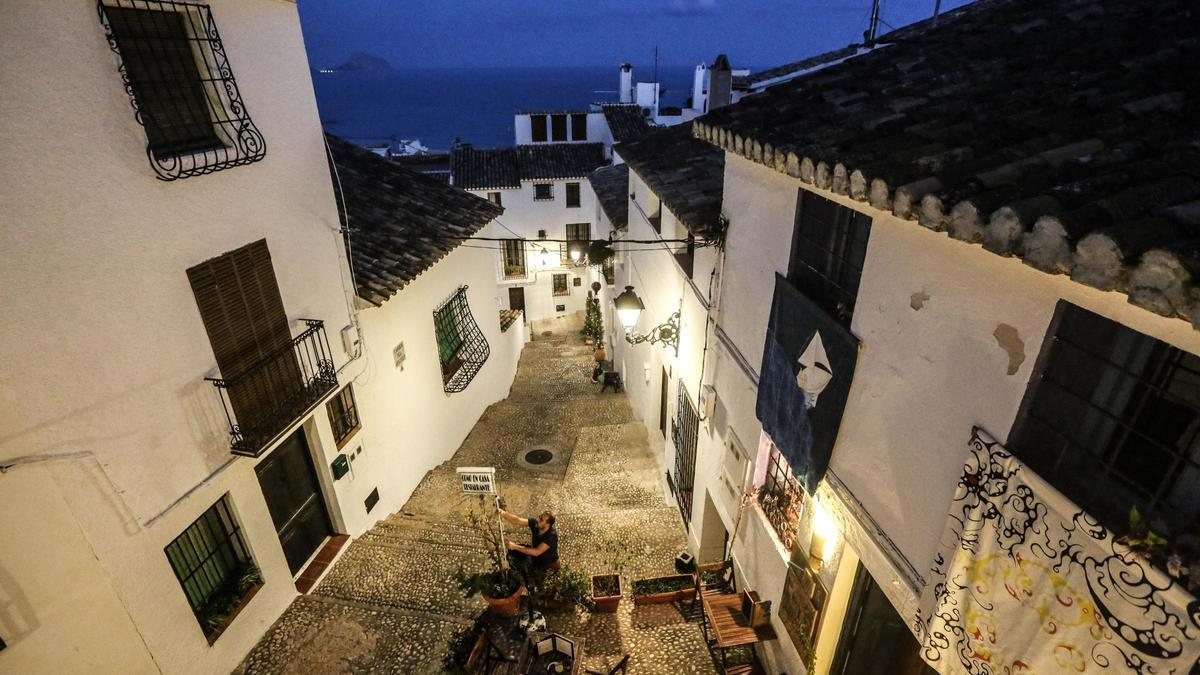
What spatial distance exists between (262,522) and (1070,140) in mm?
10178

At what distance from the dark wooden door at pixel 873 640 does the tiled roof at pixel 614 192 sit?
15042 millimetres

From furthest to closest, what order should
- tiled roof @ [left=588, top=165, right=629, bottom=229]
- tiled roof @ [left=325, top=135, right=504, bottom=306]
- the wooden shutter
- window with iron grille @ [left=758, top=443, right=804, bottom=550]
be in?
1. tiled roof @ [left=588, top=165, right=629, bottom=229]
2. tiled roof @ [left=325, top=135, right=504, bottom=306]
3. the wooden shutter
4. window with iron grille @ [left=758, top=443, right=804, bottom=550]

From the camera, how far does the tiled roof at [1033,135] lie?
2574mm

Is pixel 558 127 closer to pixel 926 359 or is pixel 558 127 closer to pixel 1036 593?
pixel 926 359

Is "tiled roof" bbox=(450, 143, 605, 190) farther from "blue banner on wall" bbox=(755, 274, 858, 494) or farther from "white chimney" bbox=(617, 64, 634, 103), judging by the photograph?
"blue banner on wall" bbox=(755, 274, 858, 494)

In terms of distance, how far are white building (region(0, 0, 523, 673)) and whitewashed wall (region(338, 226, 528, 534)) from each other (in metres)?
0.69

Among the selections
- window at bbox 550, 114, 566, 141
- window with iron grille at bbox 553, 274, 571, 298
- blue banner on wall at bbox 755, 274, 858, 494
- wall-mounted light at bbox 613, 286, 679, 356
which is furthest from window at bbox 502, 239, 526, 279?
blue banner on wall at bbox 755, 274, 858, 494

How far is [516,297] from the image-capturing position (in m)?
38.0

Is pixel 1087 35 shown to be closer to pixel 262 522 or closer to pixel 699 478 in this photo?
pixel 699 478

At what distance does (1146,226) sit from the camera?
8.25 feet

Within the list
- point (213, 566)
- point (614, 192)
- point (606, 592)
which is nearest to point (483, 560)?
point (606, 592)

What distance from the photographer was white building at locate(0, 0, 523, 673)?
17.5 ft

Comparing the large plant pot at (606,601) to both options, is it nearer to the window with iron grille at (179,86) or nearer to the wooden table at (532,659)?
the wooden table at (532,659)

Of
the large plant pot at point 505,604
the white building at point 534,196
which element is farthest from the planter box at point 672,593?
the white building at point 534,196
